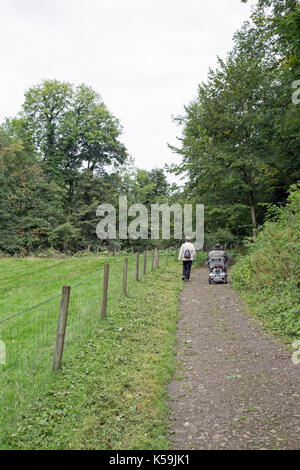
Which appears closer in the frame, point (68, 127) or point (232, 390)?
point (232, 390)

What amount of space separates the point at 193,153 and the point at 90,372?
16297 mm

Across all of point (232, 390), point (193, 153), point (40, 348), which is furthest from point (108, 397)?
point (193, 153)

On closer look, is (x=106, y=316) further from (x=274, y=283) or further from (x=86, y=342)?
(x=274, y=283)

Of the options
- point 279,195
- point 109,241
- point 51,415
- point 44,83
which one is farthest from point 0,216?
point 51,415

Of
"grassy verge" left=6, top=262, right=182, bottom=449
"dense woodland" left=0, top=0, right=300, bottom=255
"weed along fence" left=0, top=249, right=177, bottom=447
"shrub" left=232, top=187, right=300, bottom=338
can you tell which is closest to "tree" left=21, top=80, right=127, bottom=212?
"dense woodland" left=0, top=0, right=300, bottom=255

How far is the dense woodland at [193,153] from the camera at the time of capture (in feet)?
54.8

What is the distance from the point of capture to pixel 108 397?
14.6ft

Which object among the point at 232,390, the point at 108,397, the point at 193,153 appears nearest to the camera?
the point at 108,397

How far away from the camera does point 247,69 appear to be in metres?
18.3

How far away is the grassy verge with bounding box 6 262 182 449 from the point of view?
3.60 metres

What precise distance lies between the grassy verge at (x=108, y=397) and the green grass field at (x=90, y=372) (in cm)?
1

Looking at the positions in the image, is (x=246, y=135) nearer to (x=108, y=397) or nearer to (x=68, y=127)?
(x=108, y=397)

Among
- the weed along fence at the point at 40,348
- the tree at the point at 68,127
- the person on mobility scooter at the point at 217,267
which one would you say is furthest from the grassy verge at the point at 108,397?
the tree at the point at 68,127

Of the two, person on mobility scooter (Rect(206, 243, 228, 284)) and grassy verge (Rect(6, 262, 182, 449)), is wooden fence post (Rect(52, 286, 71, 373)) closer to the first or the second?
grassy verge (Rect(6, 262, 182, 449))
